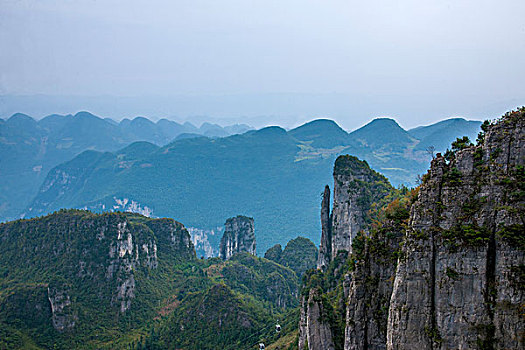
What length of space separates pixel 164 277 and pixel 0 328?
3526cm

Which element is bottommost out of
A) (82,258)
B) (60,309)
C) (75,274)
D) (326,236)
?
(60,309)

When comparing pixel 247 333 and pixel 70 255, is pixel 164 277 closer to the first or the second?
pixel 70 255

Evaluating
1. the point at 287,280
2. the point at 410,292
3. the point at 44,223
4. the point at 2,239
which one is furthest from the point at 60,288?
the point at 410,292

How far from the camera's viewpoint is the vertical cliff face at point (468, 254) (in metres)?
16.4

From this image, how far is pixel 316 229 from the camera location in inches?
7219

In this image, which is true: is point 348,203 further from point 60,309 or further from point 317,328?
point 60,309

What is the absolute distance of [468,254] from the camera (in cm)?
1711

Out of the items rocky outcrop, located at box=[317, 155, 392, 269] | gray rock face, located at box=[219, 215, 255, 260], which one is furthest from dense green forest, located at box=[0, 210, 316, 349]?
gray rock face, located at box=[219, 215, 255, 260]

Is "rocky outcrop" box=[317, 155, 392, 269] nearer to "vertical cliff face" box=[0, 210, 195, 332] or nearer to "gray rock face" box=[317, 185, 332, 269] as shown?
"gray rock face" box=[317, 185, 332, 269]

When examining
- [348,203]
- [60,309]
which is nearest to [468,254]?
[348,203]

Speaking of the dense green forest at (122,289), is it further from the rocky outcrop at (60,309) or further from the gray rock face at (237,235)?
the gray rock face at (237,235)

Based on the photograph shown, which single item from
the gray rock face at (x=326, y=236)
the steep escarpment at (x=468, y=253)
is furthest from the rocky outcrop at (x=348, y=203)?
the steep escarpment at (x=468, y=253)

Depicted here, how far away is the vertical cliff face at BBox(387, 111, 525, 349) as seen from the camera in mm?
16375

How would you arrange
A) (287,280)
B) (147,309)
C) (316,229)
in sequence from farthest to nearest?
(316,229)
(287,280)
(147,309)
